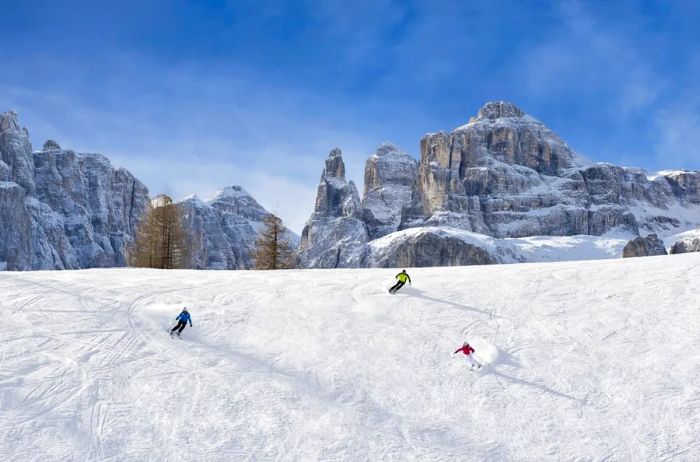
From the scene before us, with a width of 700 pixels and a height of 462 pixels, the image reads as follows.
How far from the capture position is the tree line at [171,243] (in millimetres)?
50188

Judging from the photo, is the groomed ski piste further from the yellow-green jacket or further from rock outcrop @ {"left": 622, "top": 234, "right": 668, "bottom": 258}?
rock outcrop @ {"left": 622, "top": 234, "right": 668, "bottom": 258}

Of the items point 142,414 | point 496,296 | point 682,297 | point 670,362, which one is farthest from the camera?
point 496,296

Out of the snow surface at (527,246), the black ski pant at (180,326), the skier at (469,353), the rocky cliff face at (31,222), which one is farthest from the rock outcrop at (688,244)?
the rocky cliff face at (31,222)

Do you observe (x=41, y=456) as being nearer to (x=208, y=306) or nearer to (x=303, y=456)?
Result: (x=303, y=456)

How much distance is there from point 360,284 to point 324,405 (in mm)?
11861

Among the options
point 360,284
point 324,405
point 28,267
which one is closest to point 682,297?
point 360,284

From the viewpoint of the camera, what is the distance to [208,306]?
2153 centimetres

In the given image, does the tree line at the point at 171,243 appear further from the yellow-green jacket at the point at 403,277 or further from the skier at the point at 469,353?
the skier at the point at 469,353

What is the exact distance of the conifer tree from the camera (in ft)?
163

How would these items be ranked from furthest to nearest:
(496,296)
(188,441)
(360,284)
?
(360,284)
(496,296)
(188,441)

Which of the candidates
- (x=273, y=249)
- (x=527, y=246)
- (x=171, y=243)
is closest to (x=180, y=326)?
(x=273, y=249)

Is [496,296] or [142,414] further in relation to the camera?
[496,296]

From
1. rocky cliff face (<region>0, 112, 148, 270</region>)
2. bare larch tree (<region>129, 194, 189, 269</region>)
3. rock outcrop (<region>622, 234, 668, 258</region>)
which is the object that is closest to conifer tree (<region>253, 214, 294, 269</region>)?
bare larch tree (<region>129, 194, 189, 269</region>)

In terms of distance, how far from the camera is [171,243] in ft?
177
